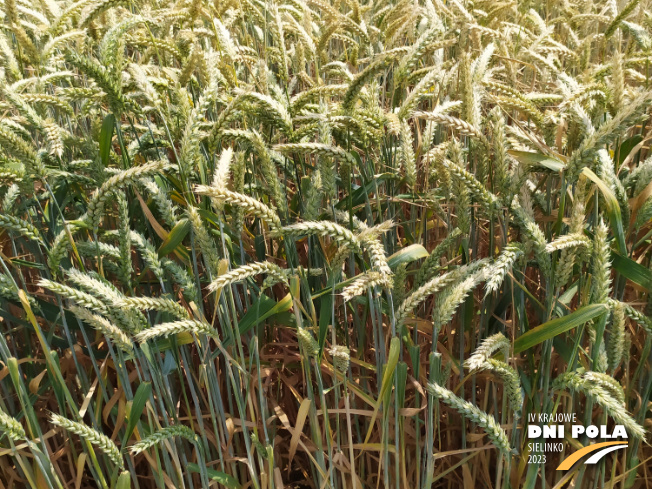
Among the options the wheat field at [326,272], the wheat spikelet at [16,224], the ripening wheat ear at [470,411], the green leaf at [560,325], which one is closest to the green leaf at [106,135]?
the wheat field at [326,272]

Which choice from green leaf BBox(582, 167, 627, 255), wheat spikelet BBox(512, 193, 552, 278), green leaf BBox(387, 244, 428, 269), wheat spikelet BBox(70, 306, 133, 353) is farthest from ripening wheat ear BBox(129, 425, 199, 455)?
green leaf BBox(582, 167, 627, 255)

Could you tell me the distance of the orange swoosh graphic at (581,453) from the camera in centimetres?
128

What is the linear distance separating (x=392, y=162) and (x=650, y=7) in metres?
2.28

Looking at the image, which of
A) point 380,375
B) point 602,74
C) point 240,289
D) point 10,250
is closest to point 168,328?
point 380,375

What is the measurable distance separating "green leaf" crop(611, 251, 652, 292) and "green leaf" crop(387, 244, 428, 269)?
1.24ft

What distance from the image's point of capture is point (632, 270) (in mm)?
1160

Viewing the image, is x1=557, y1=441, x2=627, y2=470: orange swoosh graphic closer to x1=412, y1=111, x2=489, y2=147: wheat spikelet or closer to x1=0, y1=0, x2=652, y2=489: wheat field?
x1=0, y1=0, x2=652, y2=489: wheat field

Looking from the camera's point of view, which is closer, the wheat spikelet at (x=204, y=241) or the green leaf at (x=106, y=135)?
the wheat spikelet at (x=204, y=241)

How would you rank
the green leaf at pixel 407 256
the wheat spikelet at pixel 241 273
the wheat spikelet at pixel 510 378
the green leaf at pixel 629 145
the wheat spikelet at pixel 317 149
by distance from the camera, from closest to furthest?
the wheat spikelet at pixel 241 273, the wheat spikelet at pixel 510 378, the wheat spikelet at pixel 317 149, the green leaf at pixel 407 256, the green leaf at pixel 629 145

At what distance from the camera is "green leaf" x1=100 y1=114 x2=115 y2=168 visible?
1318 millimetres

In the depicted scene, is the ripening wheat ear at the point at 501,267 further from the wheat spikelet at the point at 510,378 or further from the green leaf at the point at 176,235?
the green leaf at the point at 176,235

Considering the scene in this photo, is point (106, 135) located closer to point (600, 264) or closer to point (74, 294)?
point (74, 294)

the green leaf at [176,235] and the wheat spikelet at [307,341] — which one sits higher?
the green leaf at [176,235]

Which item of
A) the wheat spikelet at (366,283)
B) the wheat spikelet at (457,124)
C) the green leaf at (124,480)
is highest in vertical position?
the wheat spikelet at (457,124)
